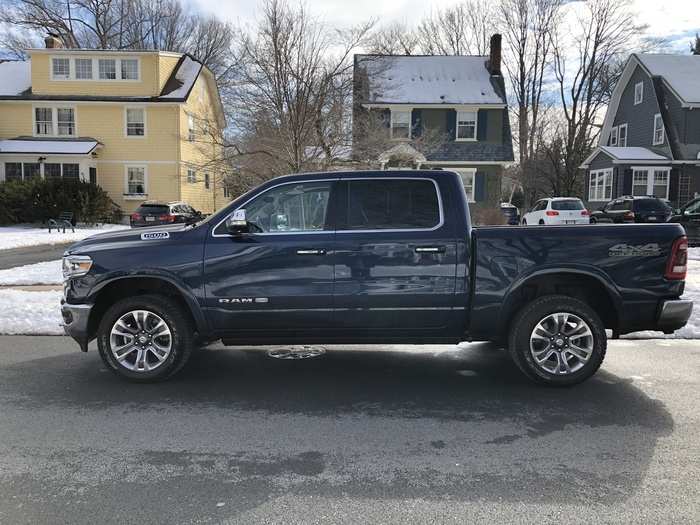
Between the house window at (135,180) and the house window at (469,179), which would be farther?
the house window at (135,180)

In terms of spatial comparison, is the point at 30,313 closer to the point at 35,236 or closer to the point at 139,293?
the point at 139,293

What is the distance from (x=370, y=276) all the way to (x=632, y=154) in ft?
103

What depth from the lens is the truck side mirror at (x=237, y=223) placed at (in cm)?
517

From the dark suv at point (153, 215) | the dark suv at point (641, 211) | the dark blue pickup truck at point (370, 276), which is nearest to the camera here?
the dark blue pickup truck at point (370, 276)

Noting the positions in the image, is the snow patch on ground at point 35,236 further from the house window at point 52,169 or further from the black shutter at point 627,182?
the black shutter at point 627,182

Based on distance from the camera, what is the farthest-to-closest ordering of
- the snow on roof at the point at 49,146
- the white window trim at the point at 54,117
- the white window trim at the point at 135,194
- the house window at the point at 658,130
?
the house window at the point at 658,130, the white window trim at the point at 135,194, the white window trim at the point at 54,117, the snow on roof at the point at 49,146

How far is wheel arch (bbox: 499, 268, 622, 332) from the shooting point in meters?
5.31

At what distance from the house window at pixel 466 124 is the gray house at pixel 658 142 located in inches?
300

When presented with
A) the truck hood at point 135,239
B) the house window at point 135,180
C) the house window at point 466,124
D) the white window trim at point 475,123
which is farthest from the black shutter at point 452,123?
the truck hood at point 135,239

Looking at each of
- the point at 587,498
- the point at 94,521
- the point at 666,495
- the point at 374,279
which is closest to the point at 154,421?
the point at 94,521

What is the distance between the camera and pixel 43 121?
105 feet

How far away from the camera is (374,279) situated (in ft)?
17.3

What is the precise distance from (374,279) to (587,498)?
2.53m

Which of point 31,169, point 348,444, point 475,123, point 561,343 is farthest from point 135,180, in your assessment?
point 348,444
